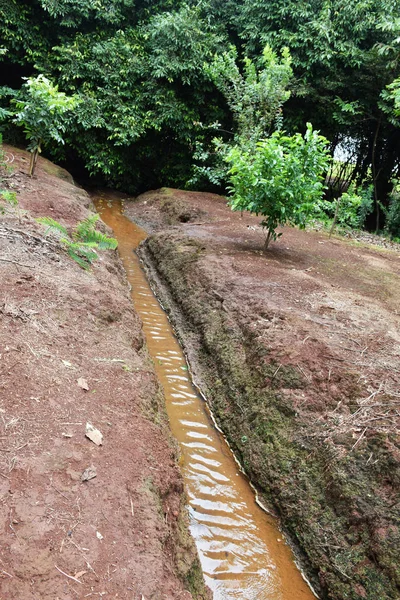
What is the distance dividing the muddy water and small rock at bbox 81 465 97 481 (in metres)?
0.90

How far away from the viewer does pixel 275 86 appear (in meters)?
10.4

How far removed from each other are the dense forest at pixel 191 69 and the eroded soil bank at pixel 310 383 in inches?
A: 229

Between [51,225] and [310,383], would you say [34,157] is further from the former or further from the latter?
[310,383]

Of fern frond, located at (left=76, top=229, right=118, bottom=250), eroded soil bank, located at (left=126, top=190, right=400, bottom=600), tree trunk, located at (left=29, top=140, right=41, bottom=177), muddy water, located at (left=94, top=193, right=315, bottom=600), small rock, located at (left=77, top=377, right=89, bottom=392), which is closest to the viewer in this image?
muddy water, located at (left=94, top=193, right=315, bottom=600)

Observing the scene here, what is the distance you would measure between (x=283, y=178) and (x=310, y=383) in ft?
11.6

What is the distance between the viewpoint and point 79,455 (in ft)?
8.43

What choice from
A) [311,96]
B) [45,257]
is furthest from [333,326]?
[311,96]

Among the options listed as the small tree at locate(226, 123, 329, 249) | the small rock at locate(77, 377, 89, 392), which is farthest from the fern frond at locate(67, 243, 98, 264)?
the small tree at locate(226, 123, 329, 249)

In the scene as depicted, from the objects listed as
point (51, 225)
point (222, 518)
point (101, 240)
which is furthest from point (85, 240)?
point (222, 518)

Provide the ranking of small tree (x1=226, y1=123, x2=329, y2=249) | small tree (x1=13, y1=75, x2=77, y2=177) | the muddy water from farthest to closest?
1. small tree (x1=13, y1=75, x2=77, y2=177)
2. small tree (x1=226, y1=123, x2=329, y2=249)
3. the muddy water

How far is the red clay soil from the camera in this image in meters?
1.98

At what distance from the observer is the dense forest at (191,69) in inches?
454

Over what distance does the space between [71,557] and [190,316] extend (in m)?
3.86

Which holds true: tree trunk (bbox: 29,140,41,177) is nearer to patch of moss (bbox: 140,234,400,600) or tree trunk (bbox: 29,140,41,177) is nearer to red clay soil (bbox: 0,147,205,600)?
red clay soil (bbox: 0,147,205,600)
